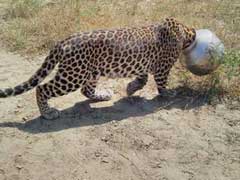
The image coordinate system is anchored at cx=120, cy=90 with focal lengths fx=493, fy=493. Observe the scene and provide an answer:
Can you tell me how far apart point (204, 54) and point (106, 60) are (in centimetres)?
153

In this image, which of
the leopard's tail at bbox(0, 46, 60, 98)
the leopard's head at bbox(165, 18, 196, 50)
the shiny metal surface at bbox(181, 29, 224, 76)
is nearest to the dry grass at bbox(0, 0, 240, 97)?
the shiny metal surface at bbox(181, 29, 224, 76)

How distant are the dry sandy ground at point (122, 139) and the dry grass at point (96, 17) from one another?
1.32m

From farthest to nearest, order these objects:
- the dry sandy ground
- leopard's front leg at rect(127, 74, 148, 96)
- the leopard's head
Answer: leopard's front leg at rect(127, 74, 148, 96) < the leopard's head < the dry sandy ground

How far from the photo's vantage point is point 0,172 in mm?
6012

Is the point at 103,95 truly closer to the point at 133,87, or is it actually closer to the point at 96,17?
the point at 133,87

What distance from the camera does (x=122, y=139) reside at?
6.60 m

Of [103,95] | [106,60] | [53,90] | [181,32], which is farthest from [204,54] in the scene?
[53,90]

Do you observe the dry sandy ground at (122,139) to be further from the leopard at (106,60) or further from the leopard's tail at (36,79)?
the leopard's tail at (36,79)

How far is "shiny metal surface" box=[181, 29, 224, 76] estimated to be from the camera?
7363 millimetres

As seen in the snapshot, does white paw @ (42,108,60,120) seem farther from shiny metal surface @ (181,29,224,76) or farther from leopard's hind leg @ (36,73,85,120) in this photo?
shiny metal surface @ (181,29,224,76)

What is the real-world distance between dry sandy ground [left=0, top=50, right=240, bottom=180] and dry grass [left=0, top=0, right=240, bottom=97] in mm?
1321

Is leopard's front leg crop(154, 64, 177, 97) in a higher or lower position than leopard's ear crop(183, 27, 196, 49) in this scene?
lower

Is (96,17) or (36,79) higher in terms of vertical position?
(96,17)

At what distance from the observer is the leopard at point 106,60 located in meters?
6.65
